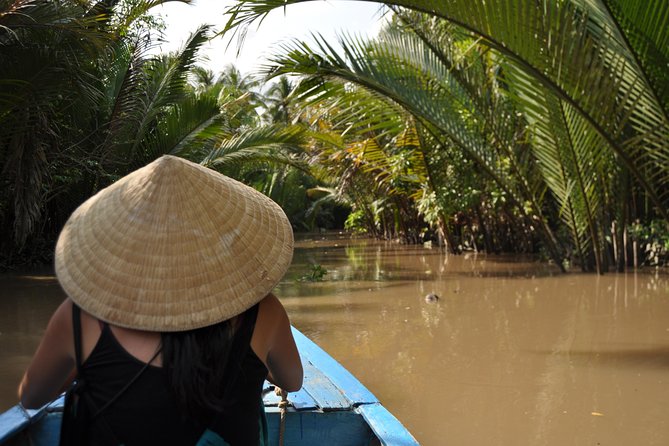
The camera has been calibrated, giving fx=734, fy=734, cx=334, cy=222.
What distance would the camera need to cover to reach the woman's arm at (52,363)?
160 cm

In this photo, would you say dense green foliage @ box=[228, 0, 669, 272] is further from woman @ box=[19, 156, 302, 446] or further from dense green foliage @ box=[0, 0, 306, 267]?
woman @ box=[19, 156, 302, 446]

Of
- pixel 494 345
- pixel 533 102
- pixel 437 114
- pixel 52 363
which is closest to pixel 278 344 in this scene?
pixel 52 363

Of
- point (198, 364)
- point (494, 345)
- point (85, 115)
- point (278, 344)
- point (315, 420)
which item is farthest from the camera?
point (85, 115)

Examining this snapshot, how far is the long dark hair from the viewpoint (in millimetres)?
1523

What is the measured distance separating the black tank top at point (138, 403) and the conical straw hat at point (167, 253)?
0.08 m

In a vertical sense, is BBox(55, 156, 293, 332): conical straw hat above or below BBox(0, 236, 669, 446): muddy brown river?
above

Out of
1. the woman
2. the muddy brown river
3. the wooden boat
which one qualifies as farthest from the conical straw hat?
the muddy brown river

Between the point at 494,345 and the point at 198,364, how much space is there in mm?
4638

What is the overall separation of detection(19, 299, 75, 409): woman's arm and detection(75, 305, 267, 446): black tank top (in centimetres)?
7

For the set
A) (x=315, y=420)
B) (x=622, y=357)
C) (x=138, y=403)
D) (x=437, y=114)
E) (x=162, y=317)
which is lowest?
(x=622, y=357)

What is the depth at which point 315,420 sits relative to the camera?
2842mm

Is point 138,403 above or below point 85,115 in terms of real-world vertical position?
below

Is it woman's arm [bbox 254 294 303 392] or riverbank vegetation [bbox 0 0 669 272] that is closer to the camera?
woman's arm [bbox 254 294 303 392]

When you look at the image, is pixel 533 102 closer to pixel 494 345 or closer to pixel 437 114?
pixel 437 114
